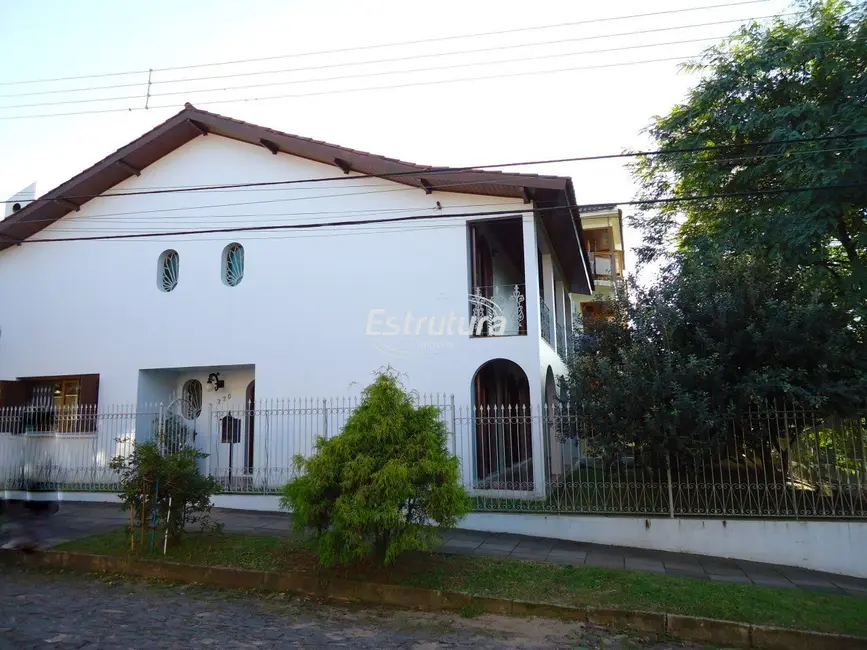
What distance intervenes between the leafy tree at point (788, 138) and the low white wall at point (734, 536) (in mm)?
4203

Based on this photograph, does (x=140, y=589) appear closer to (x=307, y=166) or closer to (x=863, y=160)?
(x=307, y=166)

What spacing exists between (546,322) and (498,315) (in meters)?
1.89

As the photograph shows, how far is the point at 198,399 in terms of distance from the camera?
14508mm

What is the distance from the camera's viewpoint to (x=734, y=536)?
893cm

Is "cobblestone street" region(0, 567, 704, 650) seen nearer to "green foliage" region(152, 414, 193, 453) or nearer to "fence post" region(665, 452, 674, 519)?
"fence post" region(665, 452, 674, 519)

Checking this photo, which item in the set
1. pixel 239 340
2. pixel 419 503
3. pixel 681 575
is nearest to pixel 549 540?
pixel 681 575

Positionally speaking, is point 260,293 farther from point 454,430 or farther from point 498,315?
point 454,430

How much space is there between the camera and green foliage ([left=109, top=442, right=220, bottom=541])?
27.5ft

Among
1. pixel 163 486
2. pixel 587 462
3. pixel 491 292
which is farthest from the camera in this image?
pixel 491 292

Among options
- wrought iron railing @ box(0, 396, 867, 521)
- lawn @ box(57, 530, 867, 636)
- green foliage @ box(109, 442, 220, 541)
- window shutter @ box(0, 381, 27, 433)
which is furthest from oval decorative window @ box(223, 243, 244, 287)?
A: lawn @ box(57, 530, 867, 636)

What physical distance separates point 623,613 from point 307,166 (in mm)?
10345

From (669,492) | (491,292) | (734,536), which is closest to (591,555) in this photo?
(669,492)

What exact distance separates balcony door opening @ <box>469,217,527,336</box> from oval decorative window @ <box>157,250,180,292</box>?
6526 millimetres

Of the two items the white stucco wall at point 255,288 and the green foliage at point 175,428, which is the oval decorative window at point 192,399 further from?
the white stucco wall at point 255,288
